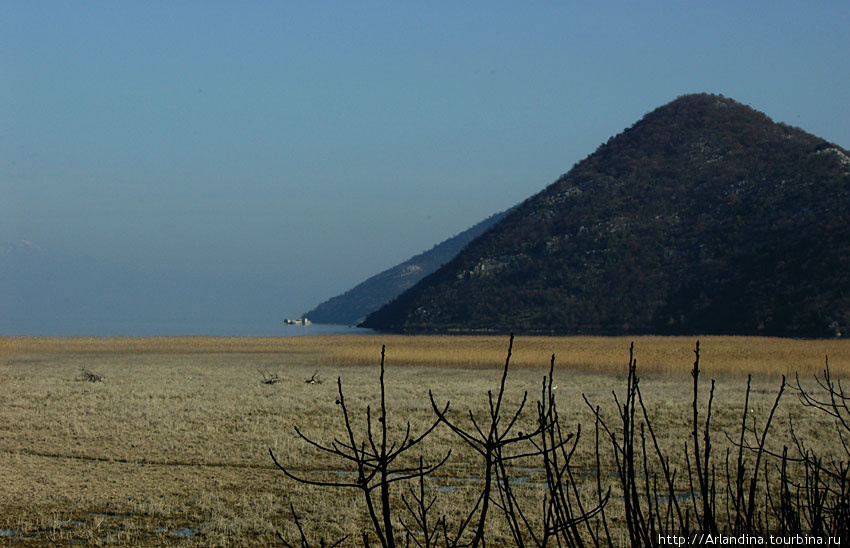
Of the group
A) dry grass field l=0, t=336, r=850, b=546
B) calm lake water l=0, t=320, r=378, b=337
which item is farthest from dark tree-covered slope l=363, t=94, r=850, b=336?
dry grass field l=0, t=336, r=850, b=546

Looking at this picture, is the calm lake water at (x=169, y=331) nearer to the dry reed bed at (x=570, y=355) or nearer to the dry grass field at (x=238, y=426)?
the dry reed bed at (x=570, y=355)

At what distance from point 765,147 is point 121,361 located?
8704 centimetres

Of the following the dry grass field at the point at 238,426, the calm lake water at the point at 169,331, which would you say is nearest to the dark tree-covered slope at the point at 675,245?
the calm lake water at the point at 169,331

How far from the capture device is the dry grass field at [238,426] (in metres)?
11.3

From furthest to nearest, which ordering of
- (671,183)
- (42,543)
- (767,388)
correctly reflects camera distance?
1. (671,183)
2. (767,388)
3. (42,543)

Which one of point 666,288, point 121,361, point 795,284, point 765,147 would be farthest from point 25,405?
point 765,147

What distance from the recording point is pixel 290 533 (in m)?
10.4

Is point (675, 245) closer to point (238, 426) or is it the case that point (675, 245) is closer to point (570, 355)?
point (570, 355)

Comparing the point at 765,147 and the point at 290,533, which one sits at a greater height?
the point at 765,147

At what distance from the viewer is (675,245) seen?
3703 inches

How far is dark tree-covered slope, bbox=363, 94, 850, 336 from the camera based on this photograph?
79.5 m

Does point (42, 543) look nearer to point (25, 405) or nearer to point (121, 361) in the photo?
point (25, 405)

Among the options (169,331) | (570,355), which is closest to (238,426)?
(570,355)

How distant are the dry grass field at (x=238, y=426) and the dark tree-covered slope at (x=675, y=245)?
3987cm
